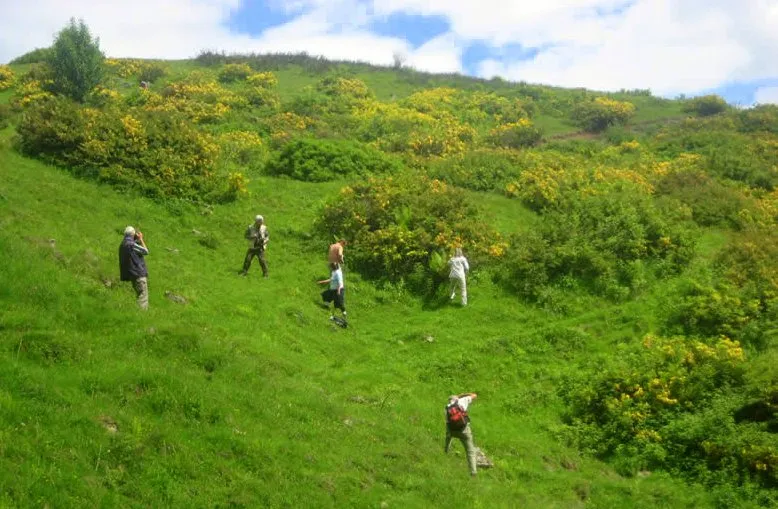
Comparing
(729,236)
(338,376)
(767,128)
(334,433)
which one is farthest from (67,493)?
(767,128)

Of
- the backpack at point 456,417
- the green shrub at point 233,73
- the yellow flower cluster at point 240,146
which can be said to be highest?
the green shrub at point 233,73

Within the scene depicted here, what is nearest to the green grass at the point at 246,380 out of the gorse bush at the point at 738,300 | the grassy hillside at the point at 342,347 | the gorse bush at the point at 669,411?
the grassy hillside at the point at 342,347

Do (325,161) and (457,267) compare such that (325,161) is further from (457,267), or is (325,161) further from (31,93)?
(31,93)

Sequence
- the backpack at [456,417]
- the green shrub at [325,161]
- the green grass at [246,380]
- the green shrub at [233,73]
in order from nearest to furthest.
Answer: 1. the green grass at [246,380]
2. the backpack at [456,417]
3. the green shrub at [325,161]
4. the green shrub at [233,73]

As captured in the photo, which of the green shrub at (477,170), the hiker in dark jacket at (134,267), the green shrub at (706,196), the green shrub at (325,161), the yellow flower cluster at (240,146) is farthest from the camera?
the yellow flower cluster at (240,146)

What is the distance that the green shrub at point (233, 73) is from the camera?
51622mm

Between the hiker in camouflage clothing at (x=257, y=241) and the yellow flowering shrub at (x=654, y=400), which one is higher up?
the hiker in camouflage clothing at (x=257, y=241)

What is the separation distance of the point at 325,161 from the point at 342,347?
45.5ft

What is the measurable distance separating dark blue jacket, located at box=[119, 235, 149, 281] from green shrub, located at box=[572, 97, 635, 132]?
39.5 meters

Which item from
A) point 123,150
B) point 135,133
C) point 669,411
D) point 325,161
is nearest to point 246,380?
point 669,411

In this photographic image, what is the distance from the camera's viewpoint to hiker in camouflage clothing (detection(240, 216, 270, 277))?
2081cm

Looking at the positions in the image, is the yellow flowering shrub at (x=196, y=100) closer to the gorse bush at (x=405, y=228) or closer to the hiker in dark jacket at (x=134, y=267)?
the gorse bush at (x=405, y=228)

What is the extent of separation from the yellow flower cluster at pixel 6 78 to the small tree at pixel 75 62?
21.3 feet

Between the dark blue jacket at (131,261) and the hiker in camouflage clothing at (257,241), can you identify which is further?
the hiker in camouflage clothing at (257,241)
